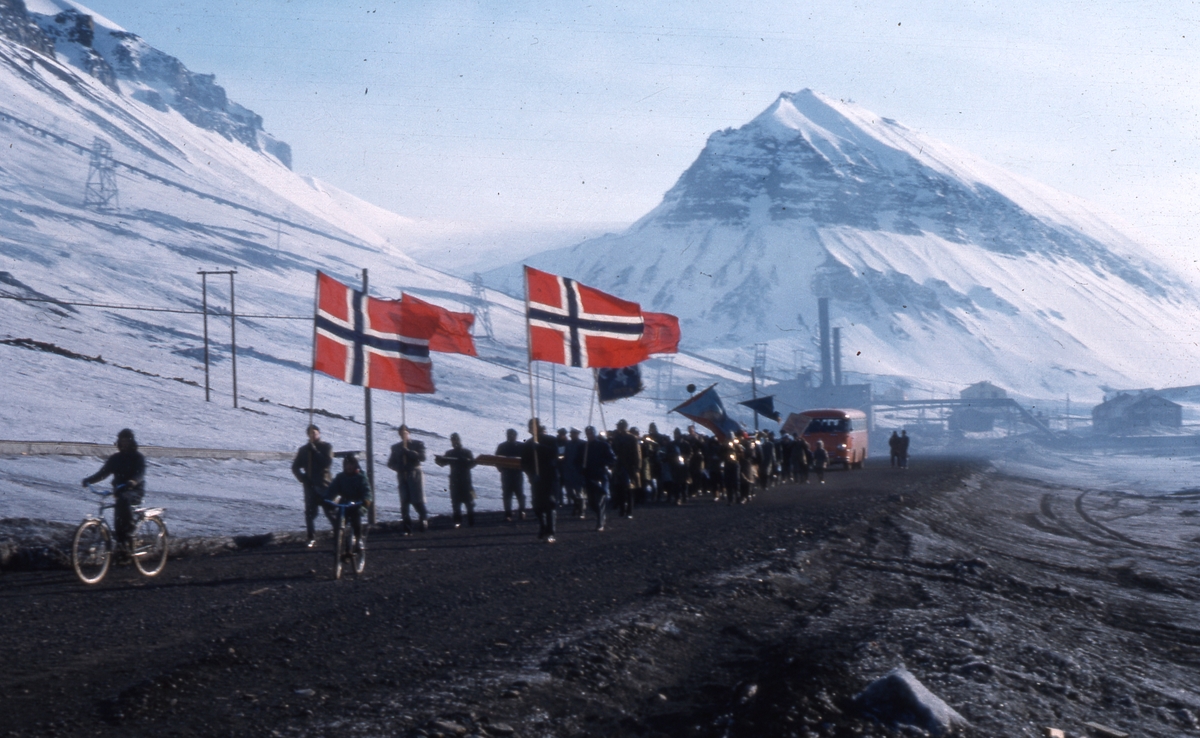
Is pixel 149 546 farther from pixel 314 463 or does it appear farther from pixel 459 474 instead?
pixel 459 474

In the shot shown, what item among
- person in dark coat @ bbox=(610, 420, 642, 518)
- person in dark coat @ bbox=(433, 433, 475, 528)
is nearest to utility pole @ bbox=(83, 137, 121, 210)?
person in dark coat @ bbox=(610, 420, 642, 518)

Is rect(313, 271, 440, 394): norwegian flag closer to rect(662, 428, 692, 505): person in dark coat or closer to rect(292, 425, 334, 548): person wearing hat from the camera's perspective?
rect(292, 425, 334, 548): person wearing hat

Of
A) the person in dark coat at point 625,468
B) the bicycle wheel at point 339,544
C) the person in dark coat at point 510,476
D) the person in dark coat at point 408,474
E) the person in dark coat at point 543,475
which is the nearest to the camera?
the bicycle wheel at point 339,544

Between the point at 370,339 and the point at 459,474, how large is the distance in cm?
286

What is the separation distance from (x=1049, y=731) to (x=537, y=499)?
9.65m

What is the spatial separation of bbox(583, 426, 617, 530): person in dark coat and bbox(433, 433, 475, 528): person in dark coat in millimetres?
2228

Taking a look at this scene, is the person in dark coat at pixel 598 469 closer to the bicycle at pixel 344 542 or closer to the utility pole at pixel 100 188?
the bicycle at pixel 344 542

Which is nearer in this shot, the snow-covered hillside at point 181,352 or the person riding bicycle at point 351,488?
the person riding bicycle at point 351,488

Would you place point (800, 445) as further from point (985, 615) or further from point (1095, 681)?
point (1095, 681)

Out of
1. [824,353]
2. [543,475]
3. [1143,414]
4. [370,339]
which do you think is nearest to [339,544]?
[543,475]

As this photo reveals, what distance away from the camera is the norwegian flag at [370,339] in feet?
61.7

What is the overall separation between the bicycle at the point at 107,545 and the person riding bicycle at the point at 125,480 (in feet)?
0.26

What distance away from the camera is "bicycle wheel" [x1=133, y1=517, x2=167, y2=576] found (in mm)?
13164

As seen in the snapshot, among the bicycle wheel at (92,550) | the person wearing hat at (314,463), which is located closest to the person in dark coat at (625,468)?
the person wearing hat at (314,463)
